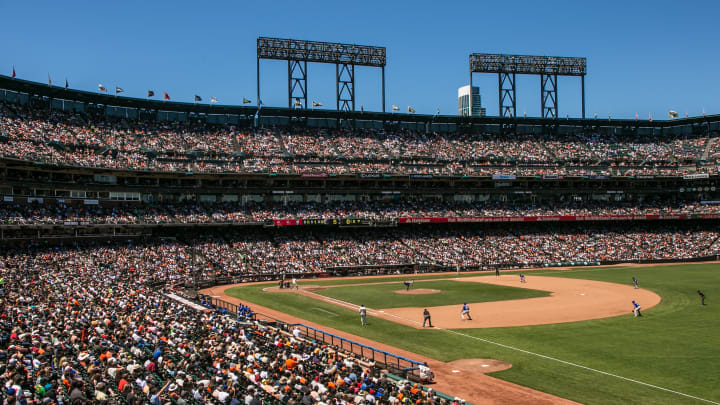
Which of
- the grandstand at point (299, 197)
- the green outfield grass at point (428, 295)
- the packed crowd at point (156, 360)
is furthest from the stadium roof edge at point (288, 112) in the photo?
the packed crowd at point (156, 360)

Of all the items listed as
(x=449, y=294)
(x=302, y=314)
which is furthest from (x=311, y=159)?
(x=302, y=314)

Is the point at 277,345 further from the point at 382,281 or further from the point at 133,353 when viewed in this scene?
the point at 382,281

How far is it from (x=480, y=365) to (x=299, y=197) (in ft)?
191

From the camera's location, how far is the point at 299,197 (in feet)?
268

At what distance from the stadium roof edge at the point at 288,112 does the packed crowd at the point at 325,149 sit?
2.46 meters

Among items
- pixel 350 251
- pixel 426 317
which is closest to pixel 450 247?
pixel 350 251

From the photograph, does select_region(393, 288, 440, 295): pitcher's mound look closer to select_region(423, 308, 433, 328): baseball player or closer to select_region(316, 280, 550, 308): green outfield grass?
select_region(316, 280, 550, 308): green outfield grass

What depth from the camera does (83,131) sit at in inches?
2908

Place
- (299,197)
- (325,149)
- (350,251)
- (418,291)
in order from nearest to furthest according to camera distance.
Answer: (418,291) → (350,251) → (299,197) → (325,149)

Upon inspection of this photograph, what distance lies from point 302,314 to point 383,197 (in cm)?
4756

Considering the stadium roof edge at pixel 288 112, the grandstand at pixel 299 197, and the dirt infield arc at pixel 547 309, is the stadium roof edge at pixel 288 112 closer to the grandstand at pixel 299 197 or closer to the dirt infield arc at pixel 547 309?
the grandstand at pixel 299 197

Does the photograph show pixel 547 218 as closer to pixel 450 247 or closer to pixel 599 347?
pixel 450 247

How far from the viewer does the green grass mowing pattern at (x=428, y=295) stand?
4491cm

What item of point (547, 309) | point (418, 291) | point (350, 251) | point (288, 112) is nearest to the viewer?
point (547, 309)
